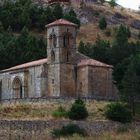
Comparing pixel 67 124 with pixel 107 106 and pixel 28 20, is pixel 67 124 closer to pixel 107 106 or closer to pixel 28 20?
pixel 107 106

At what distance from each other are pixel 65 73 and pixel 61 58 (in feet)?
5.87

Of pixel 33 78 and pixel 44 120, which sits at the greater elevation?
pixel 33 78

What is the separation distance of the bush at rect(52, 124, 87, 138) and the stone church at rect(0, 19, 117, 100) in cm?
1350

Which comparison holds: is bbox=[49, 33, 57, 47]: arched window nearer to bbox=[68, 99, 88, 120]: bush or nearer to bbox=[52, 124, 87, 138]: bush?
bbox=[68, 99, 88, 120]: bush

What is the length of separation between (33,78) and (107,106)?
580 inches

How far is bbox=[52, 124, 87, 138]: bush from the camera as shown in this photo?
5450cm

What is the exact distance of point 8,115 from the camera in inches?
2344

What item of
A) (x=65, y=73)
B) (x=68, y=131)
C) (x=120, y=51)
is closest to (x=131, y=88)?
(x=65, y=73)

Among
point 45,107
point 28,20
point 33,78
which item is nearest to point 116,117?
point 45,107

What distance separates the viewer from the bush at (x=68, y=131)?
54.5 metres

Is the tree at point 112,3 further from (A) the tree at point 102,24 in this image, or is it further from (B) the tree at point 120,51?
(B) the tree at point 120,51

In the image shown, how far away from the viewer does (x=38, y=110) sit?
2440 inches

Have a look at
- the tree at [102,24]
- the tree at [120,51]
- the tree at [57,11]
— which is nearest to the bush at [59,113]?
the tree at [120,51]

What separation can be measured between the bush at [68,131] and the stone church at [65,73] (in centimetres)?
1350
